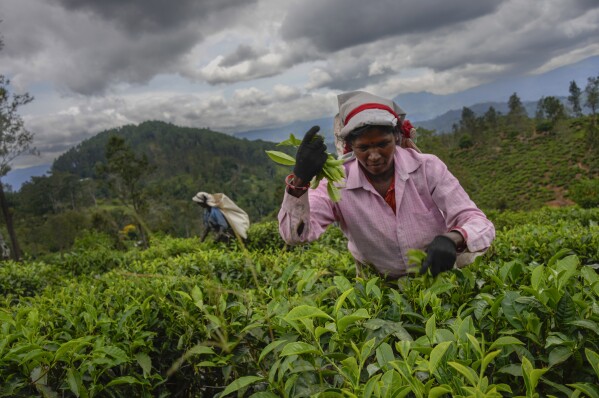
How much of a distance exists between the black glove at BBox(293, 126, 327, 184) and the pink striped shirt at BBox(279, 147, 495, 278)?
31cm

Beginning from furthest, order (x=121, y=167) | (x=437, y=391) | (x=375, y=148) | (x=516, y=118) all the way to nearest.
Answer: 1. (x=516, y=118)
2. (x=121, y=167)
3. (x=375, y=148)
4. (x=437, y=391)

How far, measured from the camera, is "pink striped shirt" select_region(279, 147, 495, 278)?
6.87ft

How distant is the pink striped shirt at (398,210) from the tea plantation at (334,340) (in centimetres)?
30

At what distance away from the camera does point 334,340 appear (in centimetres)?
121

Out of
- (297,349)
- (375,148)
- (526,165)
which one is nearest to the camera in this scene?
(297,349)

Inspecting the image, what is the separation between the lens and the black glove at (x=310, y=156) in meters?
1.73

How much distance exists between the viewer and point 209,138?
6014 inches

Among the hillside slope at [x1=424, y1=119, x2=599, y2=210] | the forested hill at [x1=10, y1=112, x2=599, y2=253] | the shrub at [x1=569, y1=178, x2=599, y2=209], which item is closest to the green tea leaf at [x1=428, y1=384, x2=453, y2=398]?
the forested hill at [x1=10, y1=112, x2=599, y2=253]

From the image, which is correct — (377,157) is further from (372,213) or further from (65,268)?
(65,268)

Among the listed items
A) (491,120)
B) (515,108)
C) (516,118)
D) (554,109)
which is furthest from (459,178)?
(491,120)

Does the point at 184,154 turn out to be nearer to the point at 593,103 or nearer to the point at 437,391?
the point at 593,103

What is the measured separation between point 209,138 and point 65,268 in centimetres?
15113

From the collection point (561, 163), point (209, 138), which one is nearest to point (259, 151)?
point (209, 138)

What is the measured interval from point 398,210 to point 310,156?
70 centimetres
